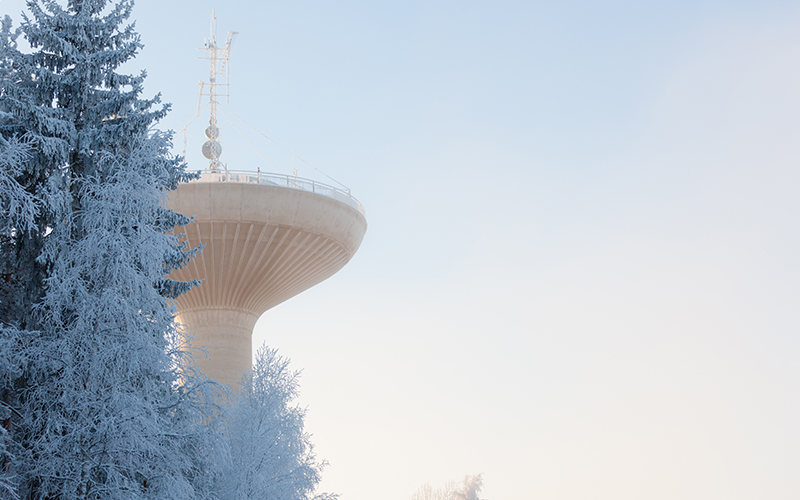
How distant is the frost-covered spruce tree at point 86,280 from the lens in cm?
1220

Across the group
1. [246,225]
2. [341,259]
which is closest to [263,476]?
[246,225]

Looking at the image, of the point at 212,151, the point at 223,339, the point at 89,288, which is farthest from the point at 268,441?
the point at 212,151

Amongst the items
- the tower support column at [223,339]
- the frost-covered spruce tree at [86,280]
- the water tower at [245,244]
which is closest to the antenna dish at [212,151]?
the water tower at [245,244]

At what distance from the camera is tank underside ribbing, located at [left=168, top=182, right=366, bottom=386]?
89.5ft

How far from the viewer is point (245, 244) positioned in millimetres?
27984

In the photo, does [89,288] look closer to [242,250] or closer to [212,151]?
[242,250]

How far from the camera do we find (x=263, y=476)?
1706 centimetres

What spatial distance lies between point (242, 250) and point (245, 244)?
0.83ft

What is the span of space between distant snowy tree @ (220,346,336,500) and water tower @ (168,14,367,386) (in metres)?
8.23

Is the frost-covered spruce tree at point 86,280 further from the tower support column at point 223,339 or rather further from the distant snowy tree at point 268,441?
the tower support column at point 223,339

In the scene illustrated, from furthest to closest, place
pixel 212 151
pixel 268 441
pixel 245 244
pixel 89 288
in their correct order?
pixel 212 151 < pixel 245 244 < pixel 268 441 < pixel 89 288

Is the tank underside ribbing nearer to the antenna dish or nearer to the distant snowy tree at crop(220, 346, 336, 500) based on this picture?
the antenna dish

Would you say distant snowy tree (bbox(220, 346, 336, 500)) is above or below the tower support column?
below

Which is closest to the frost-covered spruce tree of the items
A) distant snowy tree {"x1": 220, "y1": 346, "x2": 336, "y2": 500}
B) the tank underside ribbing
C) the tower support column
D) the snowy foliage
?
the snowy foliage
